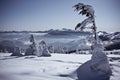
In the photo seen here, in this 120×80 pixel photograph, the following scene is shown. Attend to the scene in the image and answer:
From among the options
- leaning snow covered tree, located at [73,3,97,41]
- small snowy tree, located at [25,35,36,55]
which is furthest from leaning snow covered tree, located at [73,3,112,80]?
small snowy tree, located at [25,35,36,55]

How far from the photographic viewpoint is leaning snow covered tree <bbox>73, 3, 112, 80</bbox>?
11.0 meters

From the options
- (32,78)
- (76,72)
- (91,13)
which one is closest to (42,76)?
(32,78)

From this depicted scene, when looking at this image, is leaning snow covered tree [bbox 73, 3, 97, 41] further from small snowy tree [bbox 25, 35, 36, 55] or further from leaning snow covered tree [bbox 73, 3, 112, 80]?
small snowy tree [bbox 25, 35, 36, 55]

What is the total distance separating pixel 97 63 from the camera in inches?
445

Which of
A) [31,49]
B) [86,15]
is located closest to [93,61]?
[86,15]

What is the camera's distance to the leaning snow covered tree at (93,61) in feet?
35.9

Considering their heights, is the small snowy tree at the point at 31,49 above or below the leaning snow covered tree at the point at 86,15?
below

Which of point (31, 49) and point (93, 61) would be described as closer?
point (93, 61)

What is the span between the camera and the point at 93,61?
11531mm

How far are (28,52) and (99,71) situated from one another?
27.7 m

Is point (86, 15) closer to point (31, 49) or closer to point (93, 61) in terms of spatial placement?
point (93, 61)

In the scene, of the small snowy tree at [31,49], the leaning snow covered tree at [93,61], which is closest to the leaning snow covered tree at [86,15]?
the leaning snow covered tree at [93,61]

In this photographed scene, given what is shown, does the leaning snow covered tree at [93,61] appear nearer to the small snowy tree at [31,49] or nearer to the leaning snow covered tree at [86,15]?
the leaning snow covered tree at [86,15]

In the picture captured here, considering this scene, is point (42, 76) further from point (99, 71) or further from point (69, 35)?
point (69, 35)
